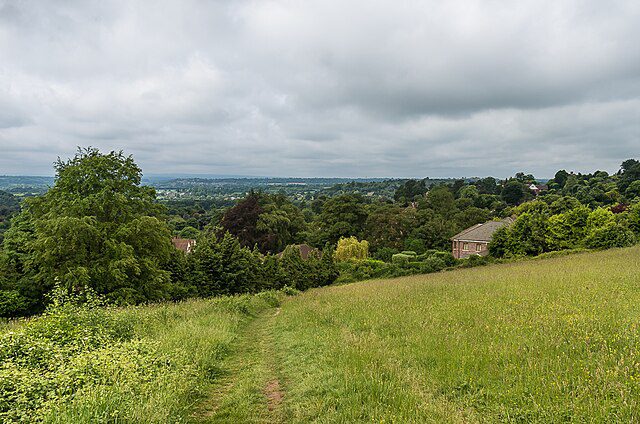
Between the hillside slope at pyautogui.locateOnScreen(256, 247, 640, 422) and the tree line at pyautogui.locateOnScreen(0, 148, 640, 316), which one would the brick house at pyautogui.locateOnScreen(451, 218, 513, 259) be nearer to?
the tree line at pyautogui.locateOnScreen(0, 148, 640, 316)

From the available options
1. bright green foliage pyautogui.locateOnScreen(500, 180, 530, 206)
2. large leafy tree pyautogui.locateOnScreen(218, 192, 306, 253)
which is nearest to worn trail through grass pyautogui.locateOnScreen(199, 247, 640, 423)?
large leafy tree pyautogui.locateOnScreen(218, 192, 306, 253)

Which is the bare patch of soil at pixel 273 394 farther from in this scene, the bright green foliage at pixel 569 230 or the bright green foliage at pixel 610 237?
the bright green foliage at pixel 569 230

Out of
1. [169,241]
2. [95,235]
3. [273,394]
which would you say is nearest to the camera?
[273,394]

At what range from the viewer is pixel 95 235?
698 inches

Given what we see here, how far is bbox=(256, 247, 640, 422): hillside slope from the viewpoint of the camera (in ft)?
14.8

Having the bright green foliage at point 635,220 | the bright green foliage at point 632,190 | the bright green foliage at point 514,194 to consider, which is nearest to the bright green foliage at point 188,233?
the bright green foliage at point 514,194

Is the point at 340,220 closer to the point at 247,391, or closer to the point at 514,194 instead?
the point at 247,391

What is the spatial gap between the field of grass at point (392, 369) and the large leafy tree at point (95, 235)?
8987 mm

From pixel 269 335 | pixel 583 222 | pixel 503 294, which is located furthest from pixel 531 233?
pixel 269 335

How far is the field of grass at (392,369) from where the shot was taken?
14.9ft

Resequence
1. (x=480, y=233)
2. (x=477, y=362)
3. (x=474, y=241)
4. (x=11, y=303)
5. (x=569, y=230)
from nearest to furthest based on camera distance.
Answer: (x=477, y=362), (x=11, y=303), (x=569, y=230), (x=474, y=241), (x=480, y=233)

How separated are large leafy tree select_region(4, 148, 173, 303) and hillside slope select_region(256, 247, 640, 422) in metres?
12.1

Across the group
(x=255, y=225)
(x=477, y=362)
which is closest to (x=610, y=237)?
(x=477, y=362)

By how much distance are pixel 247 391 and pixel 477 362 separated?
3856 millimetres
